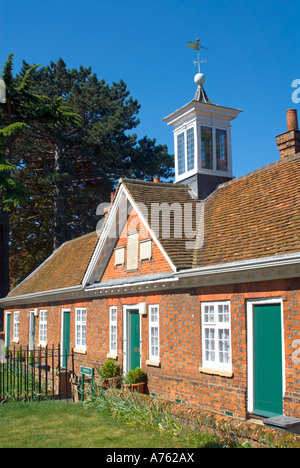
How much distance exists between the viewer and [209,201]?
1612 cm

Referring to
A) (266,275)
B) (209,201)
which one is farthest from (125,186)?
A: (266,275)

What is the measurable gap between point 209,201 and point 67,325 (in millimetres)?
8476

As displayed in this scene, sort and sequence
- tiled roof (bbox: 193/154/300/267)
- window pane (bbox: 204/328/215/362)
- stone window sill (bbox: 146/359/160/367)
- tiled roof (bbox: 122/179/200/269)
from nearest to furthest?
tiled roof (bbox: 193/154/300/267)
window pane (bbox: 204/328/215/362)
tiled roof (bbox: 122/179/200/269)
stone window sill (bbox: 146/359/160/367)

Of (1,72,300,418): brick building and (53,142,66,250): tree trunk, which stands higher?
(53,142,66,250): tree trunk

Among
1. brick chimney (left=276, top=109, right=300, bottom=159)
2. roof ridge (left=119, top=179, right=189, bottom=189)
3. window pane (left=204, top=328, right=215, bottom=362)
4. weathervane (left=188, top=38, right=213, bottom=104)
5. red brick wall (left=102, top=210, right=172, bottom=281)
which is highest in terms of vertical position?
weathervane (left=188, top=38, right=213, bottom=104)

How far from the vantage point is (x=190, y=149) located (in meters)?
17.9

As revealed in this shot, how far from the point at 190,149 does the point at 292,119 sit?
402 centimetres

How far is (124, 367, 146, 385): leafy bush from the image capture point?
13.6 m

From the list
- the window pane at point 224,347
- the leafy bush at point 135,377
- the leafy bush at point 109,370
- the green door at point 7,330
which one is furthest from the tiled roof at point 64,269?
the window pane at point 224,347

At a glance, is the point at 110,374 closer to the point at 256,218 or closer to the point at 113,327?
the point at 113,327

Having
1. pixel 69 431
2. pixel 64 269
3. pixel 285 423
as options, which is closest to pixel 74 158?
pixel 64 269

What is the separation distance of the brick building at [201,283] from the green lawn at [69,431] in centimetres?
209

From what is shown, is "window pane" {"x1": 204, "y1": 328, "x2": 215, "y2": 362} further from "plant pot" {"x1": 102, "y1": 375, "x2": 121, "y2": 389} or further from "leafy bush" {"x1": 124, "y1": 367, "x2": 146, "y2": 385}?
"plant pot" {"x1": 102, "y1": 375, "x2": 121, "y2": 389}

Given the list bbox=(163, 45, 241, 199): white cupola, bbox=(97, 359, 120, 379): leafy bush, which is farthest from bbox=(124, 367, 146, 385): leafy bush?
bbox=(163, 45, 241, 199): white cupola
